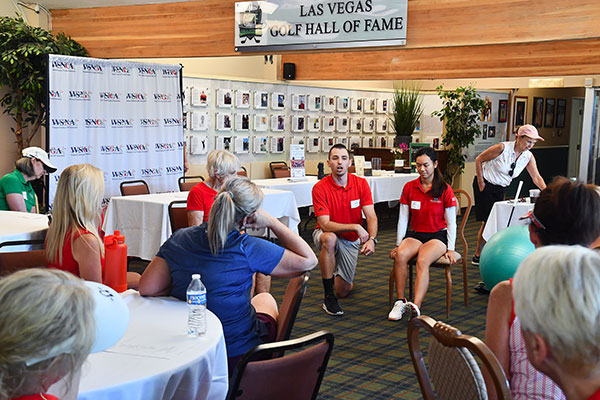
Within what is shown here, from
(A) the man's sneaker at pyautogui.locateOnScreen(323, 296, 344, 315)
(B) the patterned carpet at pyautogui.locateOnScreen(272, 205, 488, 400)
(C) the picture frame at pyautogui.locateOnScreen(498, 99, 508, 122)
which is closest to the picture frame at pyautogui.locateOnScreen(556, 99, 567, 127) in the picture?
(C) the picture frame at pyautogui.locateOnScreen(498, 99, 508, 122)

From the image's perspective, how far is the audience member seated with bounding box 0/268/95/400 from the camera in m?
1.32

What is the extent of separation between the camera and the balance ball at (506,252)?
455 cm

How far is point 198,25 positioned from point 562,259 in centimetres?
687

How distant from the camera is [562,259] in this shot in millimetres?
1329

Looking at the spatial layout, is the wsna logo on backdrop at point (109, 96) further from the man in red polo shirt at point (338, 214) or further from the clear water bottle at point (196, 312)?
the clear water bottle at point (196, 312)

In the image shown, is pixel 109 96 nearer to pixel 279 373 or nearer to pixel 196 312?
pixel 196 312

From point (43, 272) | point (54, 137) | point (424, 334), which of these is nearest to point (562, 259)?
point (43, 272)

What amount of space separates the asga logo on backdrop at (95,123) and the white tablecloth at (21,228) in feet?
8.50

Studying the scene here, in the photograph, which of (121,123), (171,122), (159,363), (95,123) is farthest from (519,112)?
(159,363)

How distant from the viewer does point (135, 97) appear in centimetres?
812

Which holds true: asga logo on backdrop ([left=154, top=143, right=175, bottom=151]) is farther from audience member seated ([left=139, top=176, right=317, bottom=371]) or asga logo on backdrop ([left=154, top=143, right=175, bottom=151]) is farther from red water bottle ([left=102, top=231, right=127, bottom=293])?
audience member seated ([left=139, top=176, right=317, bottom=371])

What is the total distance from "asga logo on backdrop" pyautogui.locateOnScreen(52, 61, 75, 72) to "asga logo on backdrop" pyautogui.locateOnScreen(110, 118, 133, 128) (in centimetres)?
77

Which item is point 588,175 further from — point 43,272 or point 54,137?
point 43,272

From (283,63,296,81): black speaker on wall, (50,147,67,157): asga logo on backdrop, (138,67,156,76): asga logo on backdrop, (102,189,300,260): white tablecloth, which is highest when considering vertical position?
(283,63,296,81): black speaker on wall
